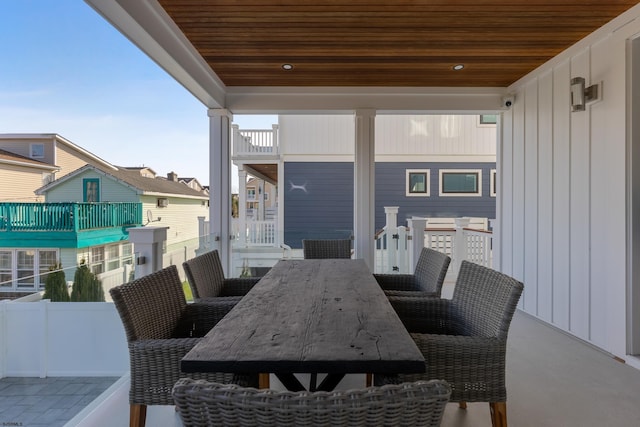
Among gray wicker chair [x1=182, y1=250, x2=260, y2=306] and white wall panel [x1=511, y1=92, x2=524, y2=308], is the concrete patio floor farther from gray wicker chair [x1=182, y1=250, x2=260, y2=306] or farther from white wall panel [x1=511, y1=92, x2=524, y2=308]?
white wall panel [x1=511, y1=92, x2=524, y2=308]

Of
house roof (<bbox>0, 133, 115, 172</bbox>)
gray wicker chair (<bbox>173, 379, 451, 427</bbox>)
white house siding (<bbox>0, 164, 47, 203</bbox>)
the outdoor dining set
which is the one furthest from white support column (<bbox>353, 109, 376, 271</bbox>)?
gray wicker chair (<bbox>173, 379, 451, 427</bbox>)

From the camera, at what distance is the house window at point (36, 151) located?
A: 2.58 meters

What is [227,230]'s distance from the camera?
14.4ft

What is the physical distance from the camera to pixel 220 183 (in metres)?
4.32

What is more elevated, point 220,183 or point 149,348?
point 220,183

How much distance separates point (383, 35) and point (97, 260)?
2946 millimetres

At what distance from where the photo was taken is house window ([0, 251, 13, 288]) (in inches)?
87.0

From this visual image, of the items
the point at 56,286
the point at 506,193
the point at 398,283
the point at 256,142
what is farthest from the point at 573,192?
the point at 256,142

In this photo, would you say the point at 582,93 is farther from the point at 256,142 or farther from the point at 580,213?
the point at 256,142

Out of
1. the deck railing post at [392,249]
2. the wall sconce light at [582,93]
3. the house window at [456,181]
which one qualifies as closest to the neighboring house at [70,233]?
the deck railing post at [392,249]

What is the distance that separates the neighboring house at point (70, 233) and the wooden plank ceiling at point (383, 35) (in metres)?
1.68

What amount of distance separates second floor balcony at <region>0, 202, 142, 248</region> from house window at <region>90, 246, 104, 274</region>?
106mm

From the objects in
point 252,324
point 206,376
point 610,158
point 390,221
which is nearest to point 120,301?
point 206,376

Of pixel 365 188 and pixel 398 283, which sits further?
pixel 365 188
